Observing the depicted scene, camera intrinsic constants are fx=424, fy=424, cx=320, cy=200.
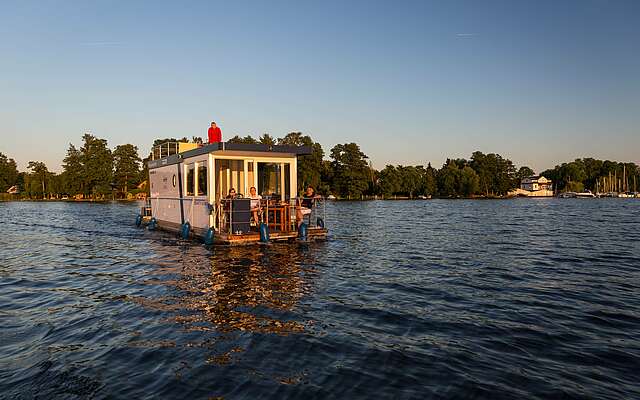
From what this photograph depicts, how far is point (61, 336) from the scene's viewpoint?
22.7ft

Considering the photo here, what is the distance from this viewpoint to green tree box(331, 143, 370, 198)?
4102 inches

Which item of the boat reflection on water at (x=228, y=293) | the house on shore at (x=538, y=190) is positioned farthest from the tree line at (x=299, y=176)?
the boat reflection on water at (x=228, y=293)

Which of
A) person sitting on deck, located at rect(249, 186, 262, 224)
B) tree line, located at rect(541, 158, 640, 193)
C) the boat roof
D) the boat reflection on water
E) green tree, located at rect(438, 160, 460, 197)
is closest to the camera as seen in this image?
the boat reflection on water

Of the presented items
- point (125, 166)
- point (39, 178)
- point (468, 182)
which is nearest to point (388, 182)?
point (468, 182)

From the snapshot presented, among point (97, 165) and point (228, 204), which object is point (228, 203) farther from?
point (97, 165)

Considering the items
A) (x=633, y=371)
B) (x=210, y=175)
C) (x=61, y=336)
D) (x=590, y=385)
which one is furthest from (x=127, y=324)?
(x=210, y=175)

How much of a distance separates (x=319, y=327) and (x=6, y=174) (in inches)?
5554

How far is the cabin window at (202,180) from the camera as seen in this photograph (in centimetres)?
1811

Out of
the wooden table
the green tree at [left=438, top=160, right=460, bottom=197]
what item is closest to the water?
the wooden table

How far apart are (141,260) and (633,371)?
13701 millimetres

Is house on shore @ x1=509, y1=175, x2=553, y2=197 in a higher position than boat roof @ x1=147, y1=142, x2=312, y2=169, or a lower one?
lower

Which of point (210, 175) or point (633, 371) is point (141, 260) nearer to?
point (210, 175)

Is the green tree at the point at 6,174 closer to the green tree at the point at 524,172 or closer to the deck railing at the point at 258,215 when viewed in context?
the deck railing at the point at 258,215

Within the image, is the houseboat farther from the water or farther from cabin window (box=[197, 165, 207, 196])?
the water
